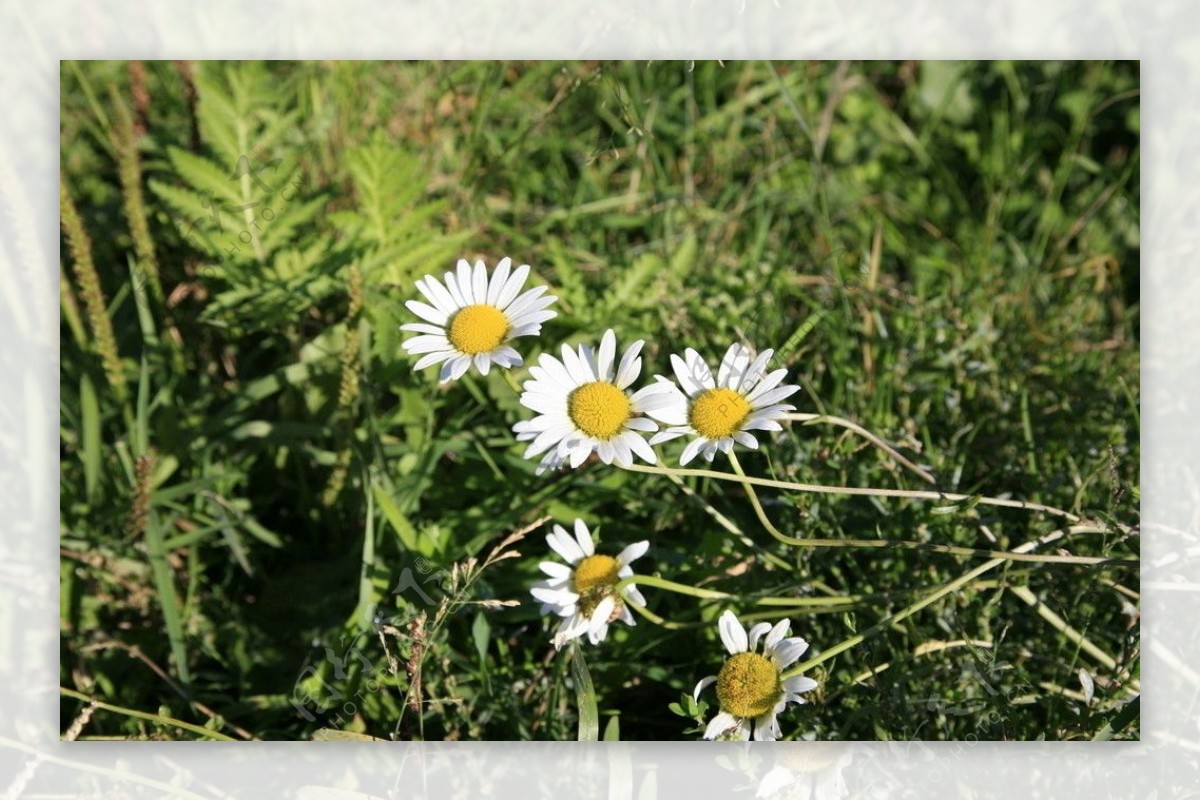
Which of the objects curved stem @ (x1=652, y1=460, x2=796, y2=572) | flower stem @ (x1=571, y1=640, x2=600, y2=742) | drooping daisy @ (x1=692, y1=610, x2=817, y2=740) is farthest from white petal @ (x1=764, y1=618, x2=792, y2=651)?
flower stem @ (x1=571, y1=640, x2=600, y2=742)

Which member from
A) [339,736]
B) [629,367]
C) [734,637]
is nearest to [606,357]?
[629,367]

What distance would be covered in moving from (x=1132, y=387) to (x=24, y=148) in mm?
1625

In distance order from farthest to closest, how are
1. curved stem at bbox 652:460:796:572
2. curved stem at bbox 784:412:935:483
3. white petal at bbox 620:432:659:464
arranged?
curved stem at bbox 652:460:796:572
curved stem at bbox 784:412:935:483
white petal at bbox 620:432:659:464

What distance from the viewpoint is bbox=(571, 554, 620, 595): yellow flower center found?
1359 millimetres

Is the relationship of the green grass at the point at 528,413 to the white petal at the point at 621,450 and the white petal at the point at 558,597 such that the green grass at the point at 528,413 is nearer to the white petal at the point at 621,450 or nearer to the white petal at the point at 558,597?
the white petal at the point at 558,597

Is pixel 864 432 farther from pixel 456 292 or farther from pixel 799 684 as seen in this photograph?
pixel 456 292

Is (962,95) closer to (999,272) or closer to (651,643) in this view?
(999,272)

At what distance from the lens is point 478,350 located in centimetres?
131

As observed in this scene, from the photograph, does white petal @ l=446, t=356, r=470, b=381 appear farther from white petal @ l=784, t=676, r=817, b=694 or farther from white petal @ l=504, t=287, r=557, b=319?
white petal @ l=784, t=676, r=817, b=694

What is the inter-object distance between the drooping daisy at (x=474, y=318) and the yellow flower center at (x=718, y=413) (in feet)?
0.67

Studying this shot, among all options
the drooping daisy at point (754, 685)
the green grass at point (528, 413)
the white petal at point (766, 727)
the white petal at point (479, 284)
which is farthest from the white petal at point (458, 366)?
the white petal at point (766, 727)

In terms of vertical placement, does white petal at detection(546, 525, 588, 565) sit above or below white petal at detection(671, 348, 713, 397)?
below

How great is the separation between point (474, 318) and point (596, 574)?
13.4 inches

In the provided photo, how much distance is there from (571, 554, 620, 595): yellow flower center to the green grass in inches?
4.1
